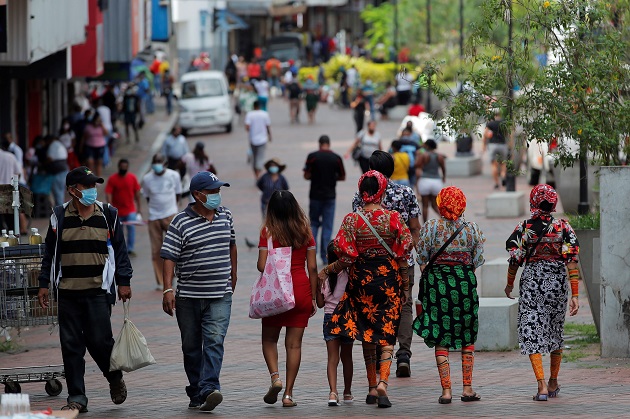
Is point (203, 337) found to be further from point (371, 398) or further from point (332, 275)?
point (371, 398)

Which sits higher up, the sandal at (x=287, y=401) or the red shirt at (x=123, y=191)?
the red shirt at (x=123, y=191)

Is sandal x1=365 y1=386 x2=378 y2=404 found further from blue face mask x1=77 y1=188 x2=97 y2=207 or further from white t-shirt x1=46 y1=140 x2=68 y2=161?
white t-shirt x1=46 y1=140 x2=68 y2=161

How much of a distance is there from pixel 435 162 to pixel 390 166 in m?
10.1

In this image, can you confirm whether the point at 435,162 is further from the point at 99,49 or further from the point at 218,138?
the point at 218,138

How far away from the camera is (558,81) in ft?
40.3

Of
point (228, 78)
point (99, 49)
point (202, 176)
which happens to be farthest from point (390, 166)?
point (228, 78)

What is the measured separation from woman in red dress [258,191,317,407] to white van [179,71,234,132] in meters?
29.8

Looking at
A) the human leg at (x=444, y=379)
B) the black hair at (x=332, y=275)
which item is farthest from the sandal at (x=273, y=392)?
the human leg at (x=444, y=379)

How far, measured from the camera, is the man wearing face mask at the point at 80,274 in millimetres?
9617

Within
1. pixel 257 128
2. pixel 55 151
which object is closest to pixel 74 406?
pixel 55 151

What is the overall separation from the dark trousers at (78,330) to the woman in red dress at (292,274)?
3.73 feet

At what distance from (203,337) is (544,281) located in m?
2.45

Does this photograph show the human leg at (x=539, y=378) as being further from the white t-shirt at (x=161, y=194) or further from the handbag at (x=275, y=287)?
the white t-shirt at (x=161, y=194)

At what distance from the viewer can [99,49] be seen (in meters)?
25.2
